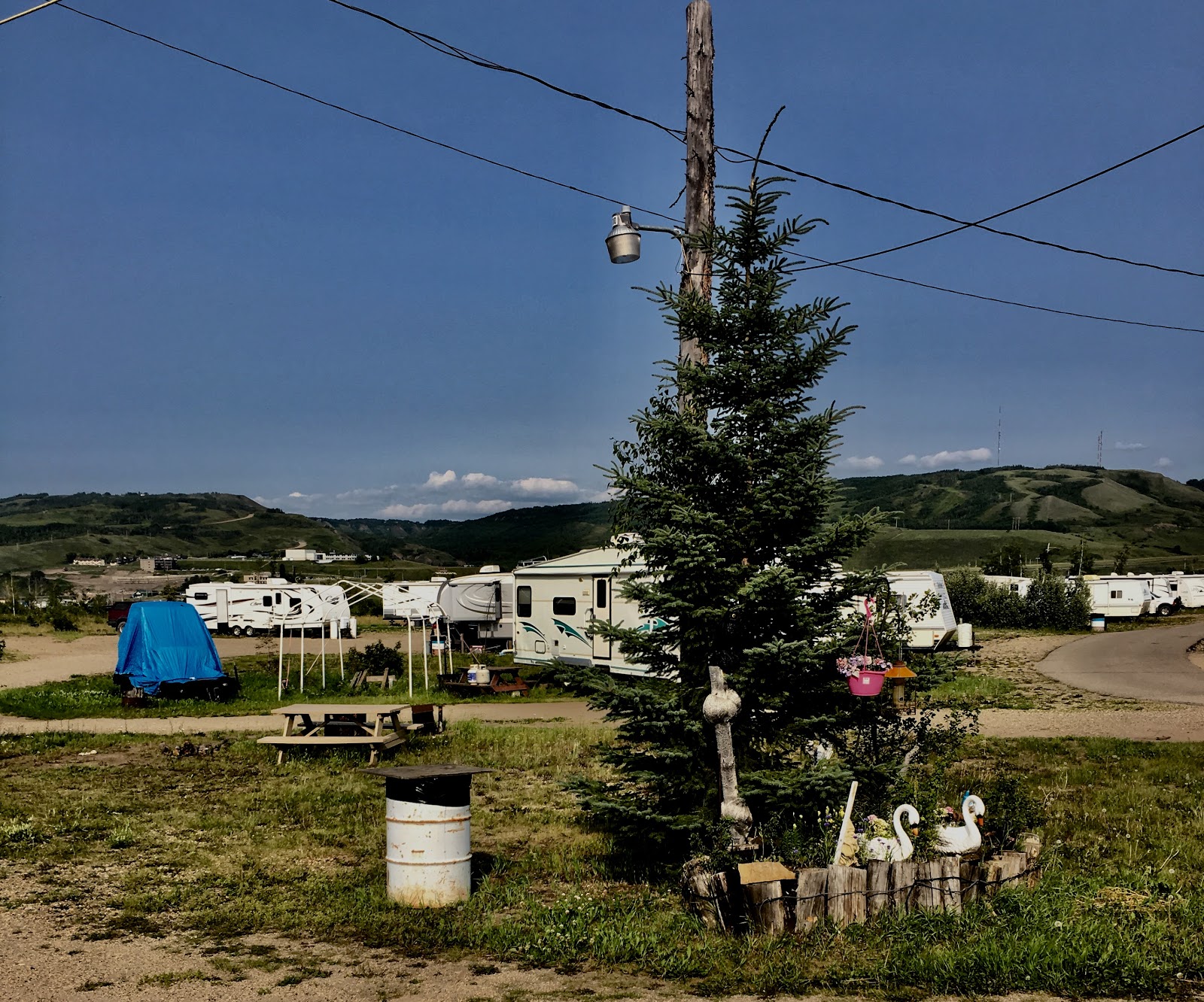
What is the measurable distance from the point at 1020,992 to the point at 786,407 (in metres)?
4.08

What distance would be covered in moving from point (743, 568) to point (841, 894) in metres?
2.24

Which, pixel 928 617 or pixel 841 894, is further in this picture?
pixel 928 617

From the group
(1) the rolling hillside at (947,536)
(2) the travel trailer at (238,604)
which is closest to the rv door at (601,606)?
(2) the travel trailer at (238,604)

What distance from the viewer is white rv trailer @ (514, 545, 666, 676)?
20.5m

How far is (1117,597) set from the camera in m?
40.7

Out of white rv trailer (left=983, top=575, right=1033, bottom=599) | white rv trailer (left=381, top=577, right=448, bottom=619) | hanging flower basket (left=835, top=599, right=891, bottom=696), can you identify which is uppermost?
hanging flower basket (left=835, top=599, right=891, bottom=696)

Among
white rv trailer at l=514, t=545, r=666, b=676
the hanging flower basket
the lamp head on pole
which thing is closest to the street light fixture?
the lamp head on pole

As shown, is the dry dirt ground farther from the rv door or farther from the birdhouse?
the rv door

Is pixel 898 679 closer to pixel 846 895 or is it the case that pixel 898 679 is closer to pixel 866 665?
pixel 866 665

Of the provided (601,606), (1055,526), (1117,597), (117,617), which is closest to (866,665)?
(601,606)

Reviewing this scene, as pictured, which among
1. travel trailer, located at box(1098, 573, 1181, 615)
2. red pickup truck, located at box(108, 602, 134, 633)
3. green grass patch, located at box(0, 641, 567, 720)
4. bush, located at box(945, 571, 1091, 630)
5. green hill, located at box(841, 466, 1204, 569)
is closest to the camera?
green grass patch, located at box(0, 641, 567, 720)

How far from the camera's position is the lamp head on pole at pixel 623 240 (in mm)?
8461

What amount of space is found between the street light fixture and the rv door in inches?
485

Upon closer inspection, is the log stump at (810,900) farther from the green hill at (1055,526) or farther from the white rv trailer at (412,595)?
the green hill at (1055,526)
